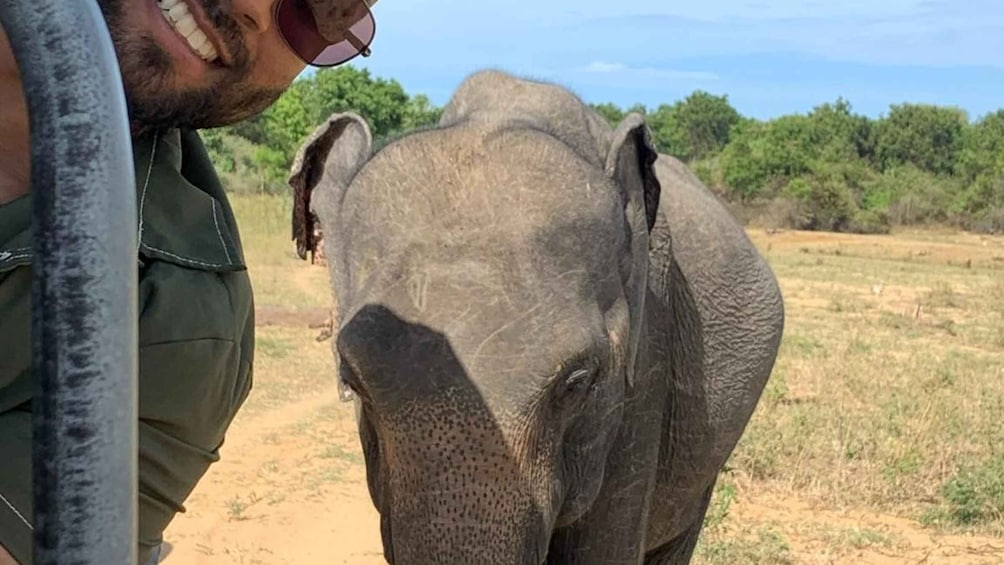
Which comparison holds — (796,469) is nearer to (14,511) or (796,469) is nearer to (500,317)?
(500,317)

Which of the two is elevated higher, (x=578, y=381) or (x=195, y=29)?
(x=195, y=29)

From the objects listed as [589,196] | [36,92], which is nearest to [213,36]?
[36,92]

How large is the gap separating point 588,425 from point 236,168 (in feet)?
84.5

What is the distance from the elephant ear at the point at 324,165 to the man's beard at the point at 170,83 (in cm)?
129

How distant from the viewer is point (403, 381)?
2.18 meters

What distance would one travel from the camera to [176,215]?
135 cm

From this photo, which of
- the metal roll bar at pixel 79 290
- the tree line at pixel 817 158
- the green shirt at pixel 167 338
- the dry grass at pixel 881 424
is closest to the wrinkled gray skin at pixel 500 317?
the green shirt at pixel 167 338

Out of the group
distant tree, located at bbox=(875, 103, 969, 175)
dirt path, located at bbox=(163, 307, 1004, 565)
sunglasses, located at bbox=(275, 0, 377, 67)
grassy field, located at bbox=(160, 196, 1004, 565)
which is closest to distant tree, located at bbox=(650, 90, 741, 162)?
distant tree, located at bbox=(875, 103, 969, 175)

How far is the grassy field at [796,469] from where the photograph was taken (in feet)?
18.6

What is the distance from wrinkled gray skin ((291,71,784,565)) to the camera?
220cm

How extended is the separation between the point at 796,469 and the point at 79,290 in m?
6.51

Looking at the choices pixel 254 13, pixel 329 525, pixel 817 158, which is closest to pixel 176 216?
pixel 254 13

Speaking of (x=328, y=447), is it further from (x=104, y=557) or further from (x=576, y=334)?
(x=104, y=557)

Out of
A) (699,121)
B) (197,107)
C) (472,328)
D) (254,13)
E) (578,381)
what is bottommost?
(699,121)
